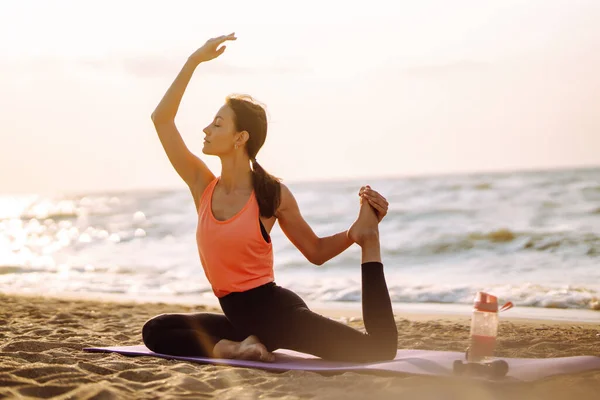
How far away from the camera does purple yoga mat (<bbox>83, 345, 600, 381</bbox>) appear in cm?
411

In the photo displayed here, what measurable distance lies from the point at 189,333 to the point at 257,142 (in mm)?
1185

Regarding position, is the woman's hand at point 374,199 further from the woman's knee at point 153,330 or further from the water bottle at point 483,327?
the woman's knee at point 153,330

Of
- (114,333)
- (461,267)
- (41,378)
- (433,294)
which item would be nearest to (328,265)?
(461,267)

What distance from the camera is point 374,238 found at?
4.50 m

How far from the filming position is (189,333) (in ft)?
15.6

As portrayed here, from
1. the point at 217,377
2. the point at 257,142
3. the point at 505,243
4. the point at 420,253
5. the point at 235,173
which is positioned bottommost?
the point at 217,377

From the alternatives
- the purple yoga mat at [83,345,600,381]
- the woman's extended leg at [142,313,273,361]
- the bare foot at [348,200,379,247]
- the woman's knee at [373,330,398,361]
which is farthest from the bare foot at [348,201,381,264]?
the woman's extended leg at [142,313,273,361]

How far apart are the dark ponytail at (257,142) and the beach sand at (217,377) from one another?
3.09ft

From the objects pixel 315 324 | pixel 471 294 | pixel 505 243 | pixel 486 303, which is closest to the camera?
pixel 486 303

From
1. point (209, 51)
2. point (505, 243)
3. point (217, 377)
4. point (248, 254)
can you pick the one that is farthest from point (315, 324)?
point (505, 243)

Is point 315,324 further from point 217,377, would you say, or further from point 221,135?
point 221,135

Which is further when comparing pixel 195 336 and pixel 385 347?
pixel 195 336

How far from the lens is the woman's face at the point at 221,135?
15.3 ft

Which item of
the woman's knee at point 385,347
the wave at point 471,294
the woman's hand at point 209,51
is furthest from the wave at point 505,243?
the woman's hand at point 209,51
